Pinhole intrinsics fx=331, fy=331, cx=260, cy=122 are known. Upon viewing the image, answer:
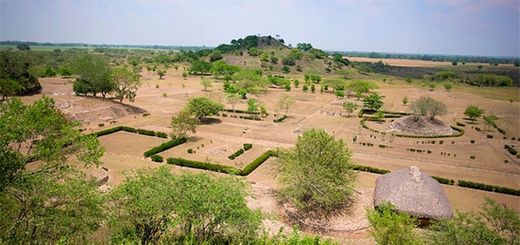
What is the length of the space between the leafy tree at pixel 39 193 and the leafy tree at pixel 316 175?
50.9ft

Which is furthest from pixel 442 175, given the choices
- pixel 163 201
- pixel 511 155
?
pixel 163 201

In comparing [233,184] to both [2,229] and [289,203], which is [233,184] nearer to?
[289,203]

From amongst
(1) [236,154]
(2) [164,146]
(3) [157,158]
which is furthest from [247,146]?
(3) [157,158]

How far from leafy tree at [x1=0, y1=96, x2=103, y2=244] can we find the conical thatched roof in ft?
73.2

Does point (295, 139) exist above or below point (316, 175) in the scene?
below

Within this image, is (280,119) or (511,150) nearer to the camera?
(511,150)

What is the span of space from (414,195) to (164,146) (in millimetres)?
31144

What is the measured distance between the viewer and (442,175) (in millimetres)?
39594

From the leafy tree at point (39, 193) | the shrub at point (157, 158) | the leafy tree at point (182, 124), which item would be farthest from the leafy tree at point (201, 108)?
the leafy tree at point (39, 193)

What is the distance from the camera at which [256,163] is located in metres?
40.3

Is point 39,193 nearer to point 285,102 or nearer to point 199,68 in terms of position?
point 285,102

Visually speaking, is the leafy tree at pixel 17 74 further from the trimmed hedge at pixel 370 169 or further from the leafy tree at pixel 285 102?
the trimmed hedge at pixel 370 169

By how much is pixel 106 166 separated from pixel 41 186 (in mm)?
21629

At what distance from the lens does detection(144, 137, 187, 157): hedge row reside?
42.4 metres
